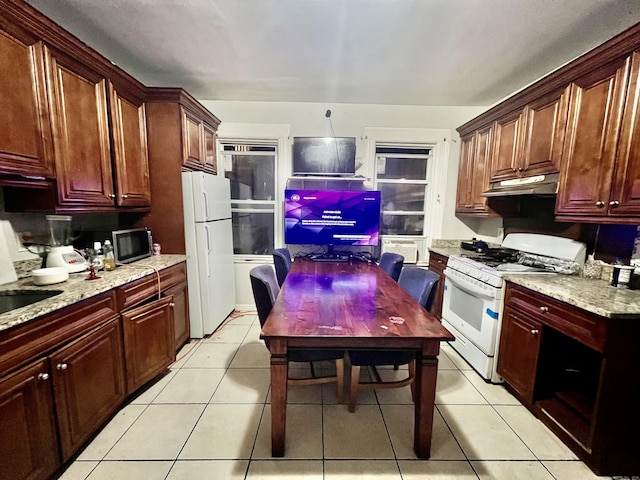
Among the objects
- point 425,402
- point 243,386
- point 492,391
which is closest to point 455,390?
point 492,391

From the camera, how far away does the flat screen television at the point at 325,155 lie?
313 cm

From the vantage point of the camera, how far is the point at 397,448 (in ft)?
5.12

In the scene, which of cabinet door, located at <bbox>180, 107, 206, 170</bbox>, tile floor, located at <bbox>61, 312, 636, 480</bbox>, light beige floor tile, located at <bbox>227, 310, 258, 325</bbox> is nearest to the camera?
tile floor, located at <bbox>61, 312, 636, 480</bbox>

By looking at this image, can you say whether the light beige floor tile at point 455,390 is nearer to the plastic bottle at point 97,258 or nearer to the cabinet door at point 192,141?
the plastic bottle at point 97,258

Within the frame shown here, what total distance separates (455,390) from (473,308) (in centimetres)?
68

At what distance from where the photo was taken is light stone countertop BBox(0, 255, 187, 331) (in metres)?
1.16

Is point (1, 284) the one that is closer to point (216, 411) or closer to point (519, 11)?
point (216, 411)

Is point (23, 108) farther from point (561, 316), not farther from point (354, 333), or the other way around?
point (561, 316)

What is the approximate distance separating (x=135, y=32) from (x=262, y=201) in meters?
1.95

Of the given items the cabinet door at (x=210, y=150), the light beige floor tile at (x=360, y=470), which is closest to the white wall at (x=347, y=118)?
the cabinet door at (x=210, y=150)

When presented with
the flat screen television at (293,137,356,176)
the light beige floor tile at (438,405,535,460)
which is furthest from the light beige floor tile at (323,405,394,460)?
the flat screen television at (293,137,356,176)

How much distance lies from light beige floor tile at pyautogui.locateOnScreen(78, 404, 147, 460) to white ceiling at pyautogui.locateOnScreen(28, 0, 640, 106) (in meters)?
2.58

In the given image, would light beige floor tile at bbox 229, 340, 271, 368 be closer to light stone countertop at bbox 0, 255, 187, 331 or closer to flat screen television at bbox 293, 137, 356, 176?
light stone countertop at bbox 0, 255, 187, 331

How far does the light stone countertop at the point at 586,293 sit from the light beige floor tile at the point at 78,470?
8.83ft
